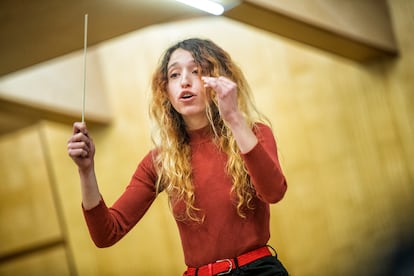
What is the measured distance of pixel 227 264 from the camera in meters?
1.79

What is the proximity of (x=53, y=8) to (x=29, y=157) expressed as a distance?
2.82 meters

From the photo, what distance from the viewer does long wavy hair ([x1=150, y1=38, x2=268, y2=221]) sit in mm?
1851

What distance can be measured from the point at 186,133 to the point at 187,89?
17cm

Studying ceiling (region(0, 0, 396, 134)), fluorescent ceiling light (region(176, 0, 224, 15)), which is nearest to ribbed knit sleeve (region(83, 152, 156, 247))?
fluorescent ceiling light (region(176, 0, 224, 15))

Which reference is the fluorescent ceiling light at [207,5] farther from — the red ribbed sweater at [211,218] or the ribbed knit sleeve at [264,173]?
the ribbed knit sleeve at [264,173]

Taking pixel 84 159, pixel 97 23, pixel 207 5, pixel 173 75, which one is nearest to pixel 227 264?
pixel 84 159

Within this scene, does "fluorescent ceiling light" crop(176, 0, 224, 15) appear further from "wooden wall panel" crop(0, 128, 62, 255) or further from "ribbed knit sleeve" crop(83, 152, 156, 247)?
"wooden wall panel" crop(0, 128, 62, 255)

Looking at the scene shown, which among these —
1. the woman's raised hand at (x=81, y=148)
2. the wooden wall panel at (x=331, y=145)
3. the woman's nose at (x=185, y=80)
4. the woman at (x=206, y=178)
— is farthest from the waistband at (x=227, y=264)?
the wooden wall panel at (x=331, y=145)

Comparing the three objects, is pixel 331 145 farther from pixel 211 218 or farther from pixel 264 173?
pixel 264 173

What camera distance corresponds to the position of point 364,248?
480 centimetres

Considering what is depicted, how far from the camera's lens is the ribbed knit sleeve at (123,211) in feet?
6.06

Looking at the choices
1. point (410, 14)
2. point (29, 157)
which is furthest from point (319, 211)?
point (29, 157)

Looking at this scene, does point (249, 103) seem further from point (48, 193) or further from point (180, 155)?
point (48, 193)

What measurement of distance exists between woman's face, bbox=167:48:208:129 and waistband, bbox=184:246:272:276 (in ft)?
1.34
